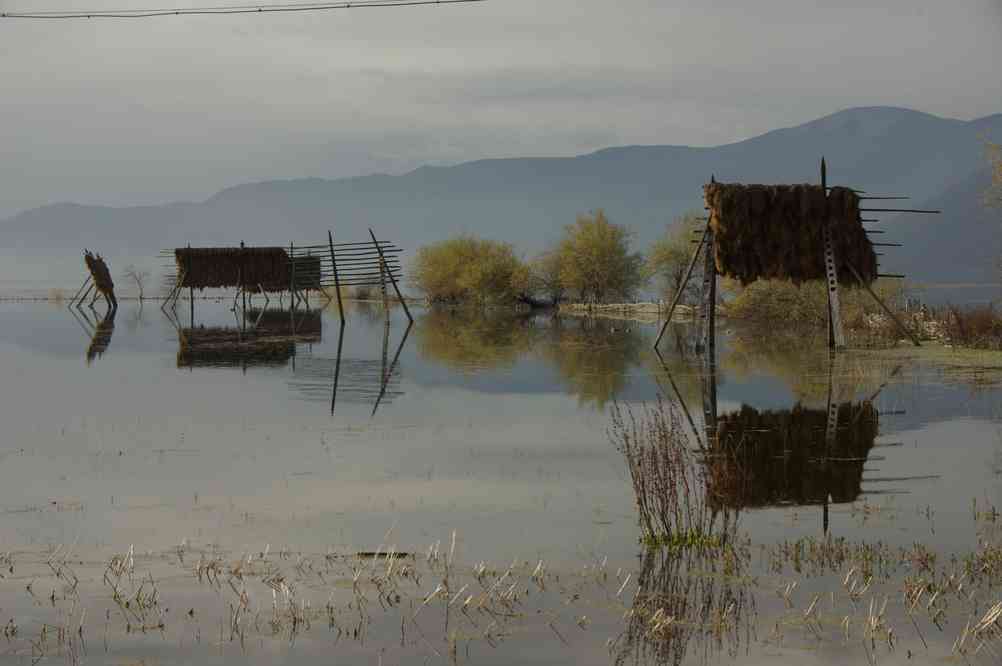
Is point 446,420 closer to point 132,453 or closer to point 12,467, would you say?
point 132,453

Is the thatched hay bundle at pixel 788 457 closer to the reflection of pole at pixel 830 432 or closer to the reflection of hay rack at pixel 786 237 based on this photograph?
the reflection of pole at pixel 830 432

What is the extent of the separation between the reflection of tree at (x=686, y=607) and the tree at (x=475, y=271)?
51087mm

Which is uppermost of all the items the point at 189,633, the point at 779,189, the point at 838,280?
the point at 779,189

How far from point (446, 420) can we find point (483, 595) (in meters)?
8.76

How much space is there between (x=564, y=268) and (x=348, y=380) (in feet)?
116

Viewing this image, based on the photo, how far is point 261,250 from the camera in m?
54.0

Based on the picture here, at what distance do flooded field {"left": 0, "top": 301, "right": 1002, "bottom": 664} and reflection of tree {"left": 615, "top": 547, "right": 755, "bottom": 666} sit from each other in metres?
0.02

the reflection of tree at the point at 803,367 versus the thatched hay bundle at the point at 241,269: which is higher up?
the thatched hay bundle at the point at 241,269

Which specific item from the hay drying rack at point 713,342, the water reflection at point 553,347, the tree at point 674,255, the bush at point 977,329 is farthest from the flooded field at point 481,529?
the tree at point 674,255

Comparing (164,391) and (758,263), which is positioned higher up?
(758,263)

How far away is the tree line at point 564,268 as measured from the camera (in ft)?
167

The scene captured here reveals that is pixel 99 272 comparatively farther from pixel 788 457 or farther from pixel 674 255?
pixel 788 457

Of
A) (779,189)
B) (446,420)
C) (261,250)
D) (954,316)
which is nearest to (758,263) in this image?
(779,189)

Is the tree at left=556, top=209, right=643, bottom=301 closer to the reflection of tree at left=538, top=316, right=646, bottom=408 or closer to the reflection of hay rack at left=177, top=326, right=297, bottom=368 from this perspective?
the reflection of tree at left=538, top=316, right=646, bottom=408
